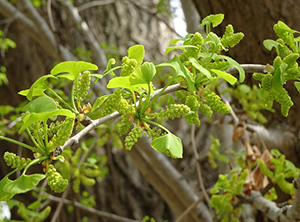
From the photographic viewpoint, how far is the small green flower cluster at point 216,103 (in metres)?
0.76

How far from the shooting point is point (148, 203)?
3010 millimetres

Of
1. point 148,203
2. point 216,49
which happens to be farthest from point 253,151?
point 148,203

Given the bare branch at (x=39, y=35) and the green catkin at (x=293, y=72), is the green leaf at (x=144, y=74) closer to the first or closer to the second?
the green catkin at (x=293, y=72)

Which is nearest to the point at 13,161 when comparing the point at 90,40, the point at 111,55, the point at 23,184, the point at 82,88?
the point at 23,184

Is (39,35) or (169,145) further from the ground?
(39,35)

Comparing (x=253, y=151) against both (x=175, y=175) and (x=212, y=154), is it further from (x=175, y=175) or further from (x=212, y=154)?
(x=175, y=175)

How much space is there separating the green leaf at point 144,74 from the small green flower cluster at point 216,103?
0.14 meters

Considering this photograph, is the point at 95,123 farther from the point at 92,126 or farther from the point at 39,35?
the point at 39,35

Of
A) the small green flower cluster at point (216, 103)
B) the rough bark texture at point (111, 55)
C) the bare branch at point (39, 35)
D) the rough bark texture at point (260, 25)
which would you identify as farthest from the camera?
the rough bark texture at point (111, 55)

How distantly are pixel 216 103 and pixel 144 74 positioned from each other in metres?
0.16

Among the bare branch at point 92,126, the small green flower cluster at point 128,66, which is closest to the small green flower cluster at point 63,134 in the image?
the bare branch at point 92,126

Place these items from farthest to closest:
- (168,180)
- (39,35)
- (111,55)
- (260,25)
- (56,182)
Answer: (111,55) → (39,35) → (168,180) → (260,25) → (56,182)

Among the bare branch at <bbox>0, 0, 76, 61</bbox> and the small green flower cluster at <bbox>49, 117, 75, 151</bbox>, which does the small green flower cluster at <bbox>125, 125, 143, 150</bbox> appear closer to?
the small green flower cluster at <bbox>49, 117, 75, 151</bbox>

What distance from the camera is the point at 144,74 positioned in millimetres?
708
